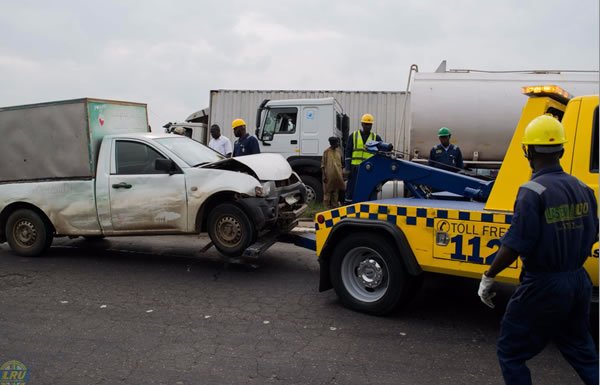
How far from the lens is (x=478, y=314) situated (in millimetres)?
4953

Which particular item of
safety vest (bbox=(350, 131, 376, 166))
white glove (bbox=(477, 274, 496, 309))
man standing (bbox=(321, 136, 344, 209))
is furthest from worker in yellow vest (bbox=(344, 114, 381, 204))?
white glove (bbox=(477, 274, 496, 309))

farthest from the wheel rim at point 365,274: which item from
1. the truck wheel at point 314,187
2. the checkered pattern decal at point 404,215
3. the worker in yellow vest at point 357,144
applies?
the truck wheel at point 314,187

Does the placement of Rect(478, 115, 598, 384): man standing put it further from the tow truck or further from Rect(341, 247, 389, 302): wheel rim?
Rect(341, 247, 389, 302): wheel rim

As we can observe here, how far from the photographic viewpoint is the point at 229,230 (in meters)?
6.27

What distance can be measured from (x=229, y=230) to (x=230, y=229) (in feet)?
0.06

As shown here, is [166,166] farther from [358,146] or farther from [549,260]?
[549,260]

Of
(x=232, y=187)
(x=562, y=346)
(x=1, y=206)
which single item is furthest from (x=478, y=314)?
(x=1, y=206)

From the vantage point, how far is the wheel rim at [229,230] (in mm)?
6215

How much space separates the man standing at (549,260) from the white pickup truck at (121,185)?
3610 mm

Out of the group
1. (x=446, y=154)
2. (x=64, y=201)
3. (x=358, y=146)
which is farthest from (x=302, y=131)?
(x=64, y=201)

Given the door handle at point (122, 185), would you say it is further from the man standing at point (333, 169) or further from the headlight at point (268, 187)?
the man standing at point (333, 169)

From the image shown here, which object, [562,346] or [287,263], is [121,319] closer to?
[287,263]

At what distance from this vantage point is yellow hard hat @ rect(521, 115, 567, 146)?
2.83m

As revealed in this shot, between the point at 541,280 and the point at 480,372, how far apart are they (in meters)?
1.30
